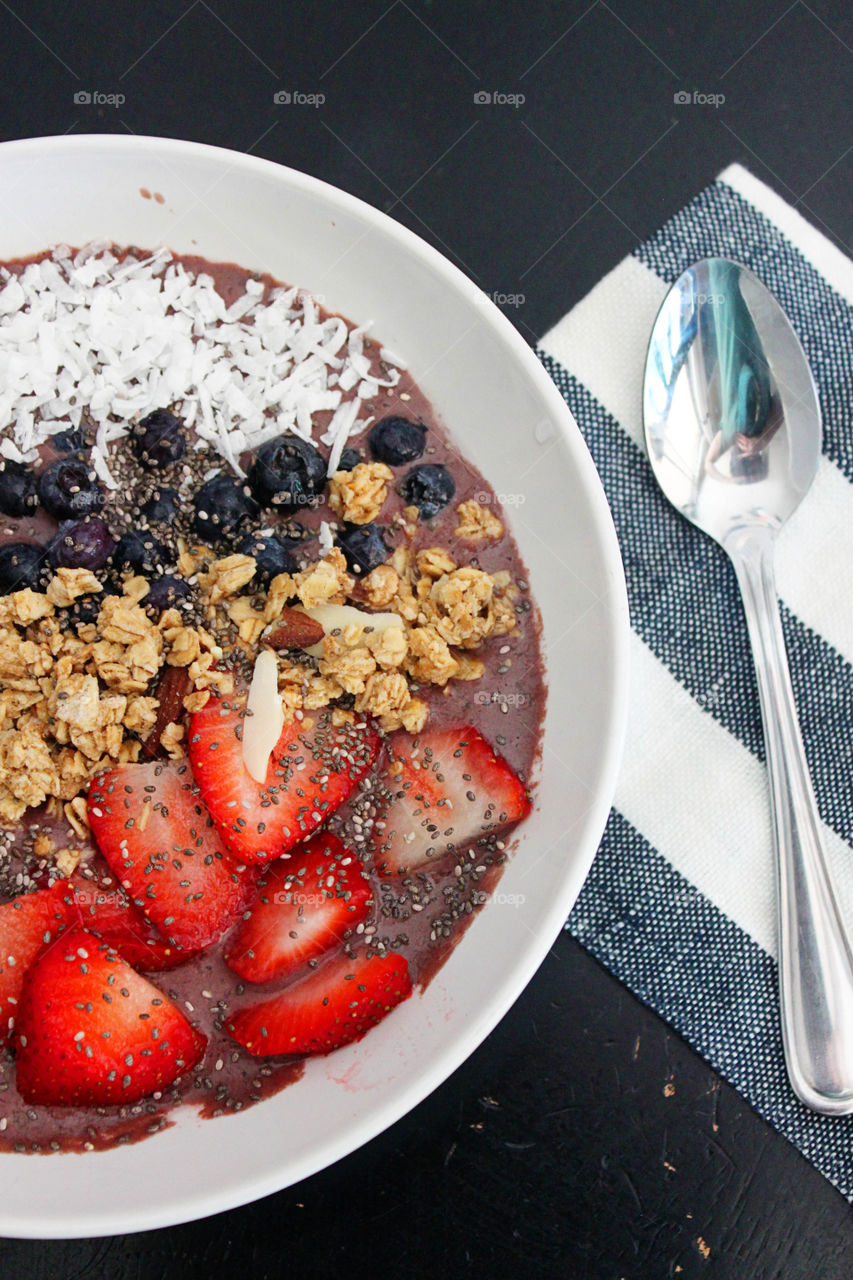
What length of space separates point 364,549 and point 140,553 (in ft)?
1.21

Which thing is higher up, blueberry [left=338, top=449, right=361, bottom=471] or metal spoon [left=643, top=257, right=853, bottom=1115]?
metal spoon [left=643, top=257, right=853, bottom=1115]

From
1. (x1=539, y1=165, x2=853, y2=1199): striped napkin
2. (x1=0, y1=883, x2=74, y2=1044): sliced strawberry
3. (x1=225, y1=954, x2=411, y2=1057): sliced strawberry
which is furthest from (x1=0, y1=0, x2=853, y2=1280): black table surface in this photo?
(x1=0, y1=883, x2=74, y2=1044): sliced strawberry

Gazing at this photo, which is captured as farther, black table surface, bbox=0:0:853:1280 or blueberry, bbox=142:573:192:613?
black table surface, bbox=0:0:853:1280

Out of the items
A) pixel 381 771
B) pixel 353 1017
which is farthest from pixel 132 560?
pixel 353 1017

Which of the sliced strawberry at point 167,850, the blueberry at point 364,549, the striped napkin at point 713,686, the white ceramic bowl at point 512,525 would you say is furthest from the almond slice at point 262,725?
the striped napkin at point 713,686

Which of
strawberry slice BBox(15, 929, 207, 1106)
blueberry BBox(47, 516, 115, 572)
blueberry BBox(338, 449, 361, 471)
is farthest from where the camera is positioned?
blueberry BBox(338, 449, 361, 471)

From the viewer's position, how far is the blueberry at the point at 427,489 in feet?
5.48

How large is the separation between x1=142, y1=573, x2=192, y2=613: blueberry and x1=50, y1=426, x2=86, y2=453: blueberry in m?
0.28

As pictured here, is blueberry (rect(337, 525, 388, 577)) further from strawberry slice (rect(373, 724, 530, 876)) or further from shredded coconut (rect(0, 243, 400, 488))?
strawberry slice (rect(373, 724, 530, 876))

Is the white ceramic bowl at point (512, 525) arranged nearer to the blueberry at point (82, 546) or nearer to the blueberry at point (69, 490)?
the blueberry at point (69, 490)

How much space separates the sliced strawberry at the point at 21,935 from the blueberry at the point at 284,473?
73cm

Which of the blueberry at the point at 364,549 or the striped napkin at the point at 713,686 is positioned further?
the striped napkin at the point at 713,686

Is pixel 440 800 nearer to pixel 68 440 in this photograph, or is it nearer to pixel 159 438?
pixel 159 438

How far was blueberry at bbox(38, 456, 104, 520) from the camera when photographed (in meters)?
1.61
